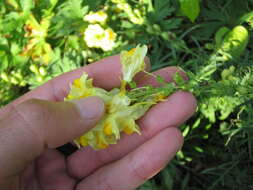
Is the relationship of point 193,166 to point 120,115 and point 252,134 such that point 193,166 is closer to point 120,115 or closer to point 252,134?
point 252,134

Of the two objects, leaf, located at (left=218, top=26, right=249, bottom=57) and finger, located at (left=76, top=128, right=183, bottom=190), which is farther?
leaf, located at (left=218, top=26, right=249, bottom=57)

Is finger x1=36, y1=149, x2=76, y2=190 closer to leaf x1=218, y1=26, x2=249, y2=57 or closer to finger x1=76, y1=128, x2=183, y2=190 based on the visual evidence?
finger x1=76, y1=128, x2=183, y2=190

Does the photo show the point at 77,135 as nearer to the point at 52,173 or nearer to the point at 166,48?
the point at 52,173

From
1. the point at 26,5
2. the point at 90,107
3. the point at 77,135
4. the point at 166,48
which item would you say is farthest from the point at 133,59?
the point at 26,5

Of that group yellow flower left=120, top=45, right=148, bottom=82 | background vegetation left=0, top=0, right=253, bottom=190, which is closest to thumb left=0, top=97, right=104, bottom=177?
yellow flower left=120, top=45, right=148, bottom=82

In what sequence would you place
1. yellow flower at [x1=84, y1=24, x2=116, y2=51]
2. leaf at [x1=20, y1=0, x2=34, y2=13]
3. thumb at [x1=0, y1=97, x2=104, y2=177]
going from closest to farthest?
thumb at [x1=0, y1=97, x2=104, y2=177]
yellow flower at [x1=84, y1=24, x2=116, y2=51]
leaf at [x1=20, y1=0, x2=34, y2=13]

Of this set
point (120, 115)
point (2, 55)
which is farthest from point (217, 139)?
point (2, 55)
